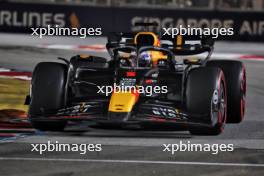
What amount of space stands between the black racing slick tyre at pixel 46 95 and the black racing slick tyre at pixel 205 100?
1482 millimetres

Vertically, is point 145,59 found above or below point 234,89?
above

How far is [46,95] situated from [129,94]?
0.97 metres

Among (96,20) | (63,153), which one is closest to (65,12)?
(96,20)

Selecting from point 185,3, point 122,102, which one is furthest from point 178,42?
point 185,3

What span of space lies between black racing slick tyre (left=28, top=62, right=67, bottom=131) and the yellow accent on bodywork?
66cm

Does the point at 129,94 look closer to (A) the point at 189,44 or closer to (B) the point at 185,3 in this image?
(A) the point at 189,44

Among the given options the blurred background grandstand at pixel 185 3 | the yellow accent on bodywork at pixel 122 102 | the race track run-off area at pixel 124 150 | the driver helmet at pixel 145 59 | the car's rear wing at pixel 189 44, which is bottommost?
the race track run-off area at pixel 124 150

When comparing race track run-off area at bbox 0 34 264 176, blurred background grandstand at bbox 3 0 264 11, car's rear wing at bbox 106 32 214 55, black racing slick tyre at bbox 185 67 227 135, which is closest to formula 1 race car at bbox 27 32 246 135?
black racing slick tyre at bbox 185 67 227 135

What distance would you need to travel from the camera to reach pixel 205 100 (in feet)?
36.7

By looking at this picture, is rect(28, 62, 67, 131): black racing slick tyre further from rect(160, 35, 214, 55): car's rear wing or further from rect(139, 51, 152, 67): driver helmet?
rect(160, 35, 214, 55): car's rear wing

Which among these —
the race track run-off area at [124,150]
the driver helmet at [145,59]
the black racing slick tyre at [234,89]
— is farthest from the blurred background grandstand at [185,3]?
the driver helmet at [145,59]

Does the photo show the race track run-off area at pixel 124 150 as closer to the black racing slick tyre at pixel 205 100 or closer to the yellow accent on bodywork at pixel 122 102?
the black racing slick tyre at pixel 205 100

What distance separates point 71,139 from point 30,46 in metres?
14.9

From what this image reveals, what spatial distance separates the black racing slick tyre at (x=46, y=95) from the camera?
37.1 ft
